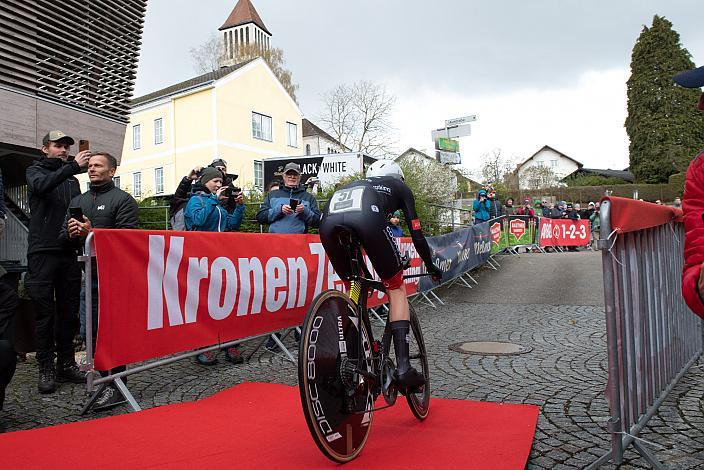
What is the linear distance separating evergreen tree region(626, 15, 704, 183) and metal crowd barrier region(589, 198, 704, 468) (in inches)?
2233

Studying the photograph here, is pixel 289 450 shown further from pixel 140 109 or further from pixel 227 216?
pixel 140 109

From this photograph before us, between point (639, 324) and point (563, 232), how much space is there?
19.1 meters

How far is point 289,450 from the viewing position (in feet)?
10.7

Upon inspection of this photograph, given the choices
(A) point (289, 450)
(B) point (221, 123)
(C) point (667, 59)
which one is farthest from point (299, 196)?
(C) point (667, 59)

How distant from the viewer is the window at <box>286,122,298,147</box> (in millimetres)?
39125

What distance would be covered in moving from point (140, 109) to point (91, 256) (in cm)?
3490

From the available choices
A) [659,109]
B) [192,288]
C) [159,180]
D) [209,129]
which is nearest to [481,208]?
[192,288]

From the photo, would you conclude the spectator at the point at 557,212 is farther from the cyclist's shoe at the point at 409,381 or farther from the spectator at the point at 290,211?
the cyclist's shoe at the point at 409,381

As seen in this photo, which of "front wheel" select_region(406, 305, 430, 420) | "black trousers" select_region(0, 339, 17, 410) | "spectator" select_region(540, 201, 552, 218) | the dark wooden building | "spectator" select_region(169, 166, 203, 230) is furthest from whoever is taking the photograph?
"spectator" select_region(540, 201, 552, 218)

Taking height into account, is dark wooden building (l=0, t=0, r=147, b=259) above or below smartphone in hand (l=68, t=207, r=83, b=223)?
above

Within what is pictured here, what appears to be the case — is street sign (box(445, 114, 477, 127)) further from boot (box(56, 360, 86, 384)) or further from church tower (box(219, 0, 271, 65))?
church tower (box(219, 0, 271, 65))

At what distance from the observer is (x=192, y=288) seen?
471 centimetres

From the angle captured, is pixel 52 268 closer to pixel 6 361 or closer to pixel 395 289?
pixel 6 361

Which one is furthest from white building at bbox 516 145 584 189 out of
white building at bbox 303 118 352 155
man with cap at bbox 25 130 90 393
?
man with cap at bbox 25 130 90 393
